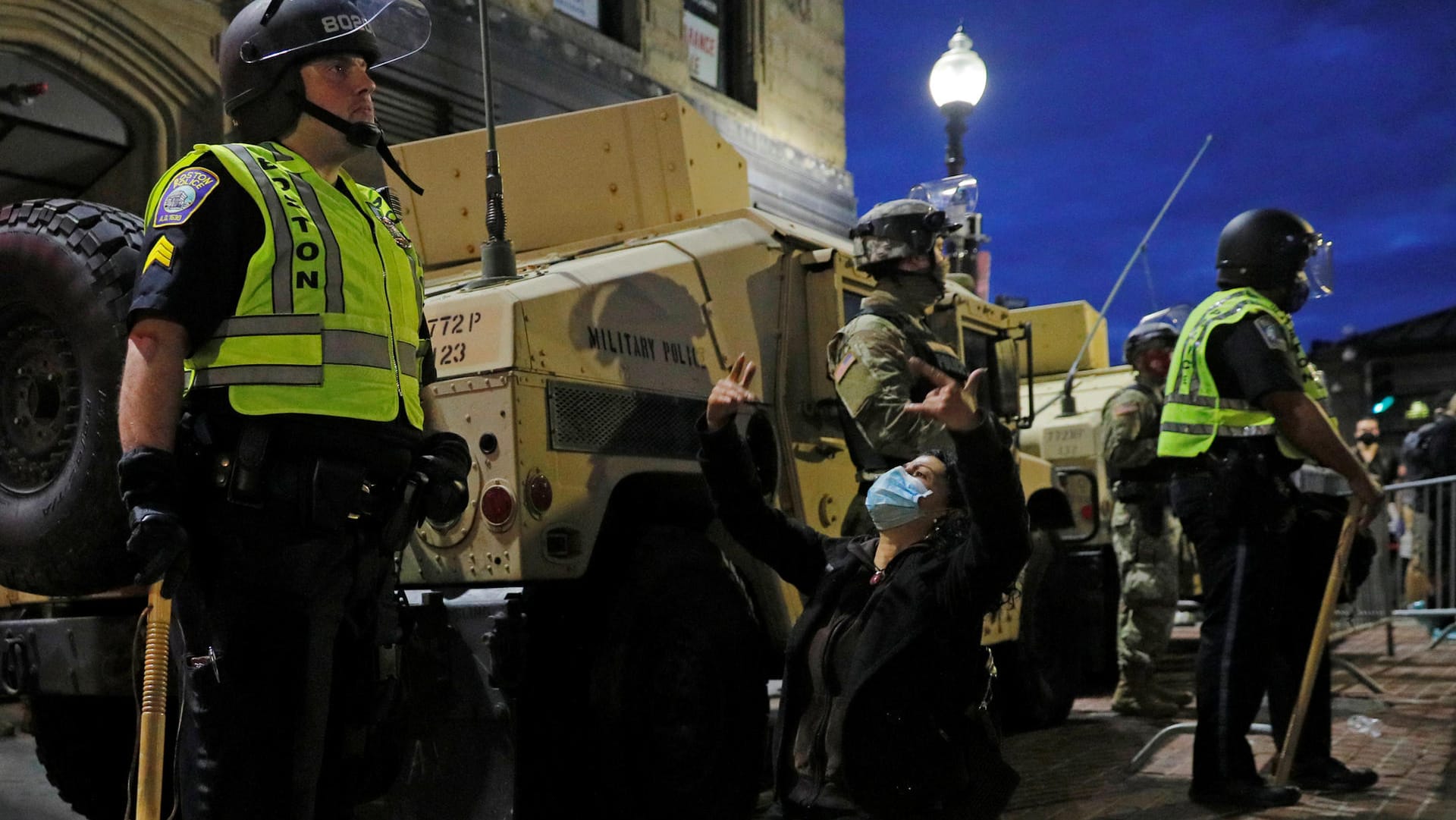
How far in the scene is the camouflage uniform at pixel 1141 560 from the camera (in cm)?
739

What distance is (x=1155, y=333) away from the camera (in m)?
7.84

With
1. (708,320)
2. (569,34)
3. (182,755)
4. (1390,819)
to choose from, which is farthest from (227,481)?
(569,34)

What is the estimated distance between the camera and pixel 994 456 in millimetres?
3084

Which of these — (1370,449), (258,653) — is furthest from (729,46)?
(258,653)

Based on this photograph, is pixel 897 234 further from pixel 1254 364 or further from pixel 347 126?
pixel 347 126

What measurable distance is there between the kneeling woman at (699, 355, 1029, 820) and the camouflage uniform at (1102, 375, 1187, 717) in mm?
4301

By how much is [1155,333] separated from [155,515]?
256 inches

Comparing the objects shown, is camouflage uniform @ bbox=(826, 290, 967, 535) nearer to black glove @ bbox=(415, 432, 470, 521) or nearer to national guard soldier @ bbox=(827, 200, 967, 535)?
national guard soldier @ bbox=(827, 200, 967, 535)

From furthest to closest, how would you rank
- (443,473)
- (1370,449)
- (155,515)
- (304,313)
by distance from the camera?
(1370,449) < (443,473) < (304,313) < (155,515)

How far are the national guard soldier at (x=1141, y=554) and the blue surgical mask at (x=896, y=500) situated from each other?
4400 millimetres

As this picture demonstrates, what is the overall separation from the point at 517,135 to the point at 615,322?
1.66 meters

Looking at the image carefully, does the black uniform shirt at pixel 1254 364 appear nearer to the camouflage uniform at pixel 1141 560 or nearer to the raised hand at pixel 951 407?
the raised hand at pixel 951 407

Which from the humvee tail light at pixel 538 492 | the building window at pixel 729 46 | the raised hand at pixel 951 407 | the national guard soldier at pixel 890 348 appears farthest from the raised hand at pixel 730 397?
the building window at pixel 729 46

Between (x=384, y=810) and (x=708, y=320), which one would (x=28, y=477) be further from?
(x=708, y=320)
